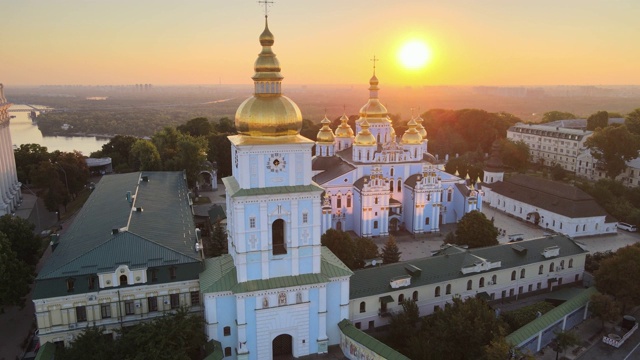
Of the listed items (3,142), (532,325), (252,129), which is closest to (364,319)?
(532,325)

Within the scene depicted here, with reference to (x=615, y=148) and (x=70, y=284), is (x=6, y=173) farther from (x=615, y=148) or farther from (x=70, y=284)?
(x=615, y=148)

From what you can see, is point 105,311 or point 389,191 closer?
point 105,311

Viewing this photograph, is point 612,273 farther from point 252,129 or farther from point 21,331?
point 21,331

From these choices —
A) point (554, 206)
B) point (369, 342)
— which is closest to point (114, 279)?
point (369, 342)

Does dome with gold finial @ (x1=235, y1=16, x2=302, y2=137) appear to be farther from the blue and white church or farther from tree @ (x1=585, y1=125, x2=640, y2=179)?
tree @ (x1=585, y1=125, x2=640, y2=179)

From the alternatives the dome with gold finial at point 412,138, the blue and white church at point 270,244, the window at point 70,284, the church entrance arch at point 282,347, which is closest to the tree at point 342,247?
the blue and white church at point 270,244

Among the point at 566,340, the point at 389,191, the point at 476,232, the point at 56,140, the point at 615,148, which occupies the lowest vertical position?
the point at 566,340

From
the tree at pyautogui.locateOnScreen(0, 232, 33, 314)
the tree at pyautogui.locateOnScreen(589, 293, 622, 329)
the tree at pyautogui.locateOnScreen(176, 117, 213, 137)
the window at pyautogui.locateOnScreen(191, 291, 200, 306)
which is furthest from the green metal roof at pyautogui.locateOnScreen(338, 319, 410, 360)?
the tree at pyautogui.locateOnScreen(176, 117, 213, 137)
